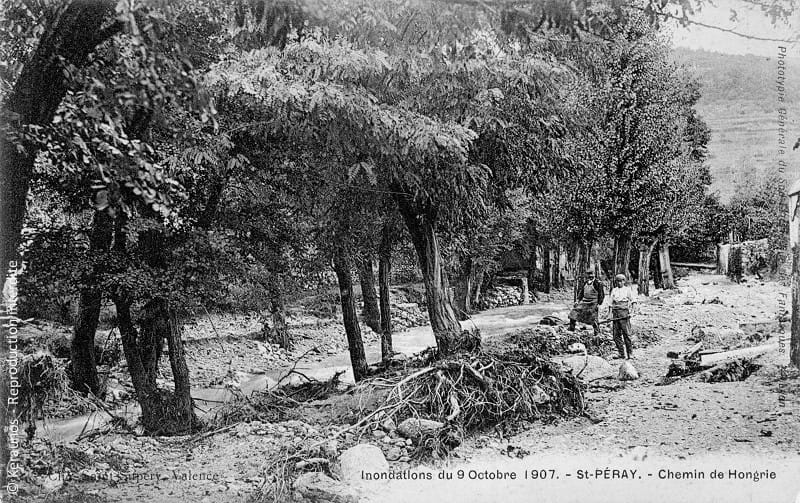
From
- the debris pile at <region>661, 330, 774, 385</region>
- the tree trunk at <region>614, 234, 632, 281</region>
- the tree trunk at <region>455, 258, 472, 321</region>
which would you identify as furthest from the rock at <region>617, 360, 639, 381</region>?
the tree trunk at <region>455, 258, 472, 321</region>

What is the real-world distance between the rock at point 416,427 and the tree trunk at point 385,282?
12.2 feet

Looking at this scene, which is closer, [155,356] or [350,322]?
[155,356]

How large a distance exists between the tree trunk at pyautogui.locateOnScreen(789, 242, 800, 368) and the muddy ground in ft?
0.54

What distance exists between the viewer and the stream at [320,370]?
200 inches

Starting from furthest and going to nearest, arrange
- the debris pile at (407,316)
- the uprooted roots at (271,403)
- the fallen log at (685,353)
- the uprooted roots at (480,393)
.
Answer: the debris pile at (407,316) < the fallen log at (685,353) < the uprooted roots at (271,403) < the uprooted roots at (480,393)

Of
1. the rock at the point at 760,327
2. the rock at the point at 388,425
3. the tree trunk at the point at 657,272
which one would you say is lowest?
the tree trunk at the point at 657,272

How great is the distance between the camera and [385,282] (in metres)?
9.23

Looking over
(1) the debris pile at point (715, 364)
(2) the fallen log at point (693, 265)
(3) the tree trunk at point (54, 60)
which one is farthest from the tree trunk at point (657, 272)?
(3) the tree trunk at point (54, 60)

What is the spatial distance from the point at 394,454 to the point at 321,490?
678 mm

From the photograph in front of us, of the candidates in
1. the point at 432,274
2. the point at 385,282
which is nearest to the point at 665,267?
the point at 385,282

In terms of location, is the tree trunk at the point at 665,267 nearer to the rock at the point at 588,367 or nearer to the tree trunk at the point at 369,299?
the tree trunk at the point at 369,299

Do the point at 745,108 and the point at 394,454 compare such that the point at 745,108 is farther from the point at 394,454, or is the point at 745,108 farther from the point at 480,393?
the point at 394,454

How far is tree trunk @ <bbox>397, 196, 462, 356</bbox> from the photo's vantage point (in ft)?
23.3

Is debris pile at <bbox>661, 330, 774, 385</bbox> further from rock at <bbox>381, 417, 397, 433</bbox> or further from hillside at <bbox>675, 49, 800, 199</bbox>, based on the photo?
rock at <bbox>381, 417, 397, 433</bbox>
